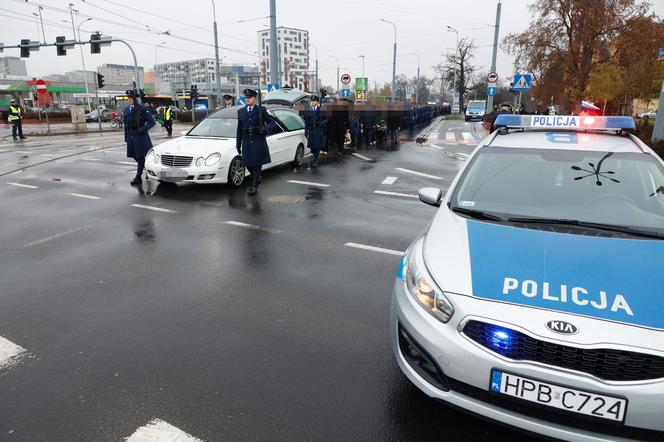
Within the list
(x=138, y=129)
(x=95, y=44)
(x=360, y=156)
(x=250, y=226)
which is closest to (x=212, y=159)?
(x=138, y=129)

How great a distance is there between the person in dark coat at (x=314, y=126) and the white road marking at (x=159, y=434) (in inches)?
393

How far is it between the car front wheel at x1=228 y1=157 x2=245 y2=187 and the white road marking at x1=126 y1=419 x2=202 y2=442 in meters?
6.75

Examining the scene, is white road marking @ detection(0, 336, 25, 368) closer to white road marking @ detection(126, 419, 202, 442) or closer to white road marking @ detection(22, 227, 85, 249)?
white road marking @ detection(126, 419, 202, 442)

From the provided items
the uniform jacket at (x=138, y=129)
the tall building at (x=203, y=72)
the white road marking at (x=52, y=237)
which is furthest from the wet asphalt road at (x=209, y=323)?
the tall building at (x=203, y=72)

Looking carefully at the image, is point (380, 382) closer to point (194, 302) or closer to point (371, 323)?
point (371, 323)

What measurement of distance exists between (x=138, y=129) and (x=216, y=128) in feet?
5.15

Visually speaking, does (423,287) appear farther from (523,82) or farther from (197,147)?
(523,82)

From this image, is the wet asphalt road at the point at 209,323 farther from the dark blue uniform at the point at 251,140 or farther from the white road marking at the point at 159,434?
the dark blue uniform at the point at 251,140

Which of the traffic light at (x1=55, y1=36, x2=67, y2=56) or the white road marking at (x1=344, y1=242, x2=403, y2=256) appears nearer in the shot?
the white road marking at (x1=344, y1=242, x2=403, y2=256)

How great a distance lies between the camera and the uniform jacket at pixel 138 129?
9.21 m

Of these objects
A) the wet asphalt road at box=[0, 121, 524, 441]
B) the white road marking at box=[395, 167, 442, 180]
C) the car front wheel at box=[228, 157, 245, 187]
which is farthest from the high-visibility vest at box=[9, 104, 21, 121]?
the white road marking at box=[395, 167, 442, 180]

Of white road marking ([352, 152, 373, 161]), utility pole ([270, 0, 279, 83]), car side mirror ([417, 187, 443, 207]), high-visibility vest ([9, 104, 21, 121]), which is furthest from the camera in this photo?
high-visibility vest ([9, 104, 21, 121])

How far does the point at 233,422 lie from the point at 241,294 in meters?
1.80

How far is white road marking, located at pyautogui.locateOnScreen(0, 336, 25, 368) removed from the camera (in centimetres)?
316
